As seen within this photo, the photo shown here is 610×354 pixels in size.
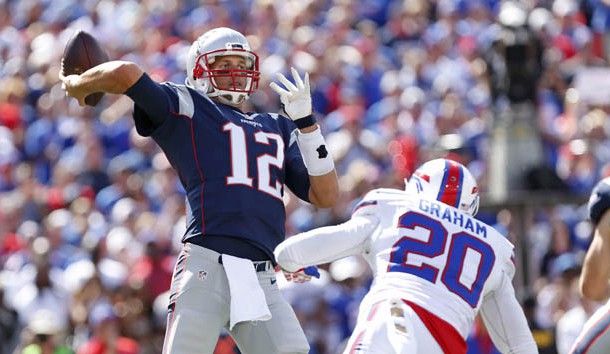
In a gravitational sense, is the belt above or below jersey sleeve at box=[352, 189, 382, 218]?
below

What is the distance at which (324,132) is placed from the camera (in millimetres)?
14008

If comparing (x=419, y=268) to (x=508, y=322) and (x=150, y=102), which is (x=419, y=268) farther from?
(x=150, y=102)

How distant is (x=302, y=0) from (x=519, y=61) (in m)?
5.03

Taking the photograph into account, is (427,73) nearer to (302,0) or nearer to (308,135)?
(302,0)

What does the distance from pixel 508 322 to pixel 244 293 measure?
3.76ft

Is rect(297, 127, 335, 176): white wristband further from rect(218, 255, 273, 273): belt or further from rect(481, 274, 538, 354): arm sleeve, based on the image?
rect(481, 274, 538, 354): arm sleeve

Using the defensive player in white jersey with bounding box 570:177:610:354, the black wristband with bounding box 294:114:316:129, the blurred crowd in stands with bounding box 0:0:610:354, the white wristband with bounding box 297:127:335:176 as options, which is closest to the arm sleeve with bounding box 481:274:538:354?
the defensive player in white jersey with bounding box 570:177:610:354

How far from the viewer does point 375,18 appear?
1703cm

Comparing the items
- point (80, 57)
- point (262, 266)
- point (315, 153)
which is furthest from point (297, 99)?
point (80, 57)

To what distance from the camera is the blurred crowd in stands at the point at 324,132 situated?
436 inches

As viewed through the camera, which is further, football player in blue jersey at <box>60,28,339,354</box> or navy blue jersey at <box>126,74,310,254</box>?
navy blue jersey at <box>126,74,310,254</box>

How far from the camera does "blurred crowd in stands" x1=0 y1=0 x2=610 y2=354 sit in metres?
11.1

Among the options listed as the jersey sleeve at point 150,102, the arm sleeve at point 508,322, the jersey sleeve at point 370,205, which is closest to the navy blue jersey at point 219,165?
the jersey sleeve at point 150,102

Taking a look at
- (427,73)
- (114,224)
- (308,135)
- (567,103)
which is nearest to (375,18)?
(427,73)
